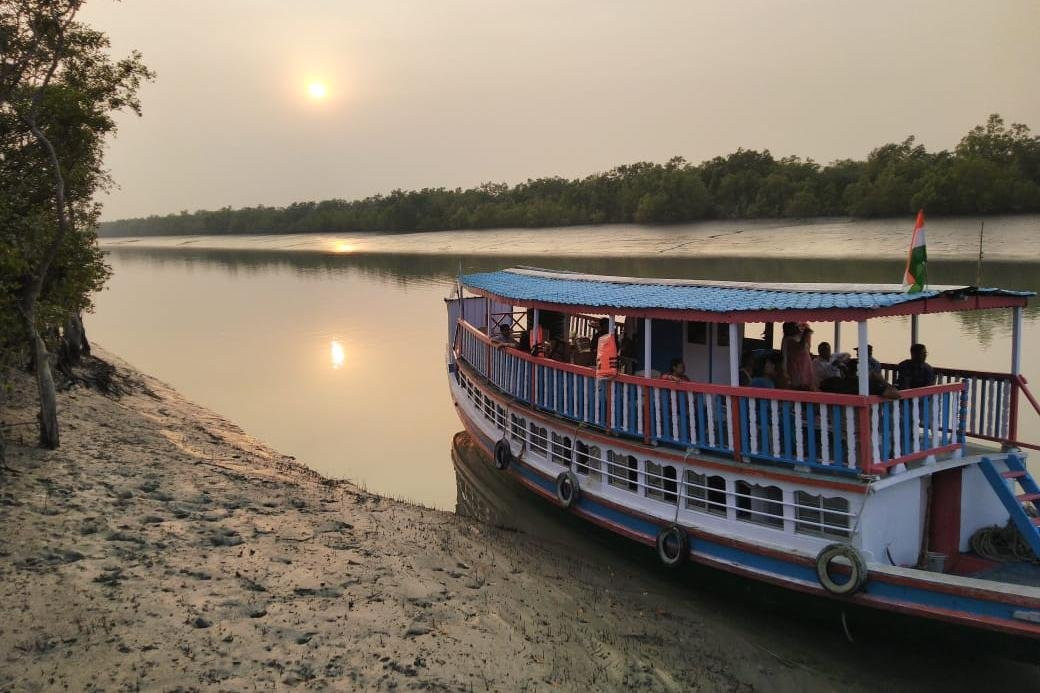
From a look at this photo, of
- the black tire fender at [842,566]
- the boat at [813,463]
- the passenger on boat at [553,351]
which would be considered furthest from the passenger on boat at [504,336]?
the black tire fender at [842,566]

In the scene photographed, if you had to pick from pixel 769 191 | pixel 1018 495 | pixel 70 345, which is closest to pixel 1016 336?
pixel 1018 495

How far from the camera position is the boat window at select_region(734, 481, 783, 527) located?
23.7 feet

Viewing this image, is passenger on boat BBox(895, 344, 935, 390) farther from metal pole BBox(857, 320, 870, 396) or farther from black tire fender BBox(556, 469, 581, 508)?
black tire fender BBox(556, 469, 581, 508)

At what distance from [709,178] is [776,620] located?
65873 millimetres

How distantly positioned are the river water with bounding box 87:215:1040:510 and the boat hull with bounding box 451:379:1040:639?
12.4 ft

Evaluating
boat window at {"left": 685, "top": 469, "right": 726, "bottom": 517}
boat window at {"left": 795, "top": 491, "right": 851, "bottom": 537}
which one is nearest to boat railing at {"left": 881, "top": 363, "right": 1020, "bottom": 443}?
boat window at {"left": 795, "top": 491, "right": 851, "bottom": 537}

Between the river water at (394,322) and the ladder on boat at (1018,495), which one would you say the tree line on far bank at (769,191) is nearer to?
the river water at (394,322)

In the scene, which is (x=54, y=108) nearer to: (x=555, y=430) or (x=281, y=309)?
(x=555, y=430)

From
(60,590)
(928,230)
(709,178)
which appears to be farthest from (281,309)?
(709,178)

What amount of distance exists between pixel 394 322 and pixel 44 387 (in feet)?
78.8

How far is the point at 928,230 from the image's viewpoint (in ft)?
150

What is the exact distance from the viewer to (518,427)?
10766 mm

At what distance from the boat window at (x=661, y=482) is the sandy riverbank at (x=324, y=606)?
3.02ft

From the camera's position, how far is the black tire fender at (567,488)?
910 centimetres
